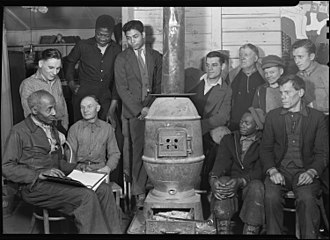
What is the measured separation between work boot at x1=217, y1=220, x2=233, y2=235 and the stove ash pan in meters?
0.39

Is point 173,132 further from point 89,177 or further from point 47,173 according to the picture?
point 47,173

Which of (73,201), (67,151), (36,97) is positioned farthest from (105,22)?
(73,201)

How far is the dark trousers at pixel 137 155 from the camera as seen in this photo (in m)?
→ 3.93

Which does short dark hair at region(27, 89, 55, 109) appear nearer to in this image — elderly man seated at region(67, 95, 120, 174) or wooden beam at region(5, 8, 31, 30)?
elderly man seated at region(67, 95, 120, 174)

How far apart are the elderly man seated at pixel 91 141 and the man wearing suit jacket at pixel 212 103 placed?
79 cm

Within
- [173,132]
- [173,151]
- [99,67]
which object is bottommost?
[173,151]

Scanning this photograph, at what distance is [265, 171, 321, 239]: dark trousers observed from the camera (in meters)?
3.55

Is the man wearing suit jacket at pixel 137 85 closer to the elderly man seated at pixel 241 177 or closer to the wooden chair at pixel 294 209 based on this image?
the elderly man seated at pixel 241 177

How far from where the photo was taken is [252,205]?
3.68 m

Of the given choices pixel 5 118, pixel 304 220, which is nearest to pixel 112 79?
pixel 5 118

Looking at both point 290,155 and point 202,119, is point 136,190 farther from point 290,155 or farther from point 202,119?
point 290,155

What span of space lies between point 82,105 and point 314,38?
2.01 metres

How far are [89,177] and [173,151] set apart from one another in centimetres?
74

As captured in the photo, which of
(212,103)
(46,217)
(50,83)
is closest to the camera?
(46,217)
